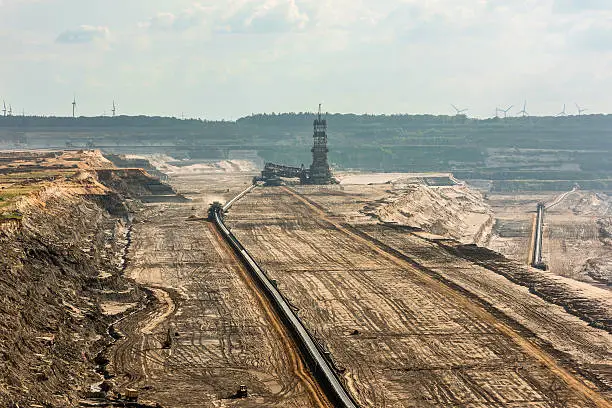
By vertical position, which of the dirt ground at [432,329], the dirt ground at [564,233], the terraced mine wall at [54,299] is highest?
the terraced mine wall at [54,299]

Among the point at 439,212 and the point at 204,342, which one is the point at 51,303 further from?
the point at 439,212

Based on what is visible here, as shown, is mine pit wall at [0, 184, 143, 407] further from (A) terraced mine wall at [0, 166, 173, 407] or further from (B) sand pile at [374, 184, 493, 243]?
(B) sand pile at [374, 184, 493, 243]

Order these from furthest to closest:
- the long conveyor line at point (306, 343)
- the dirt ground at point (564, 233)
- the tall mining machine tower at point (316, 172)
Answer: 1. the tall mining machine tower at point (316, 172)
2. the dirt ground at point (564, 233)
3. the long conveyor line at point (306, 343)

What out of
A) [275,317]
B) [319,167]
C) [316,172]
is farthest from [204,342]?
[319,167]


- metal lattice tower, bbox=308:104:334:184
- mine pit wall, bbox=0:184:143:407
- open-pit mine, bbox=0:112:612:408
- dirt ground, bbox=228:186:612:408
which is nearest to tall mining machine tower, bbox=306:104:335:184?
metal lattice tower, bbox=308:104:334:184

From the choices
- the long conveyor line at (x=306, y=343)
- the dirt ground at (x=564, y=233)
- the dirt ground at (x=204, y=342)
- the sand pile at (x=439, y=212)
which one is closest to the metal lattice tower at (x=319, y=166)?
the sand pile at (x=439, y=212)

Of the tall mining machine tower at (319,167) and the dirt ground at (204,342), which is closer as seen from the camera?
the dirt ground at (204,342)

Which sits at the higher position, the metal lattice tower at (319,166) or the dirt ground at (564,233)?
the metal lattice tower at (319,166)

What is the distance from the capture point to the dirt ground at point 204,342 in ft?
93.1

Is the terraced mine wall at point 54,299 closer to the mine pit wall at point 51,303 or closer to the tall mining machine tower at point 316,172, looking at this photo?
the mine pit wall at point 51,303

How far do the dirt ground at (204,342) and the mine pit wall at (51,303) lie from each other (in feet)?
4.65

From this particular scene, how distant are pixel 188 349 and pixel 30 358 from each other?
6973 mm

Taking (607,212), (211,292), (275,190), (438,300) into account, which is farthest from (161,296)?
(607,212)

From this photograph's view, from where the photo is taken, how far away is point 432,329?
120ft
